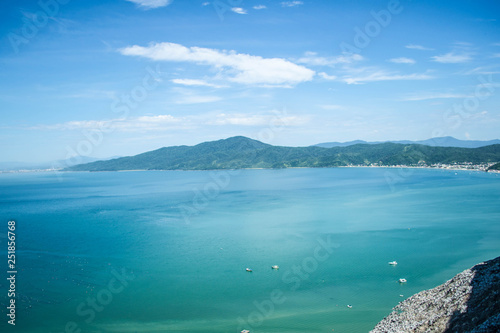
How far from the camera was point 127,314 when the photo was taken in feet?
76.5

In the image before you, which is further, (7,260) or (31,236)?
(31,236)

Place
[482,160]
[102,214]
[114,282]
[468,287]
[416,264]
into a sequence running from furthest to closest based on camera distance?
[482,160] < [102,214] < [416,264] < [114,282] < [468,287]

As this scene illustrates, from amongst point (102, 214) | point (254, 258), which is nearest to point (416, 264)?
point (254, 258)

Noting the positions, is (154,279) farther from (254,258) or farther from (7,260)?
(7,260)

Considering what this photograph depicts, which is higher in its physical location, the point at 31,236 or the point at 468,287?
the point at 468,287

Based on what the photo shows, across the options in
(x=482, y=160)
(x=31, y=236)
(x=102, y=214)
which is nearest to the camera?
(x=31, y=236)

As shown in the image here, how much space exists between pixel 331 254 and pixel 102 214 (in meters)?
50.7
